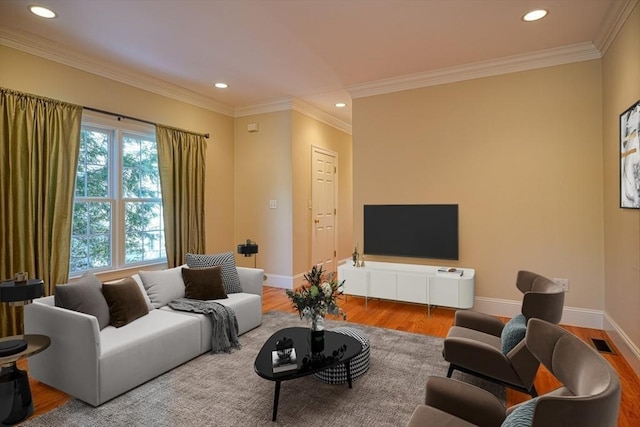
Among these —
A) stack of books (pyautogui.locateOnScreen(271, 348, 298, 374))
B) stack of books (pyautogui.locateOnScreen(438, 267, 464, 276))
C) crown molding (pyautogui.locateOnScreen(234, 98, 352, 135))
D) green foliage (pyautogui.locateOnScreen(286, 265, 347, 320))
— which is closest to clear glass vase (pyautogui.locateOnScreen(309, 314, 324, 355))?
green foliage (pyautogui.locateOnScreen(286, 265, 347, 320))

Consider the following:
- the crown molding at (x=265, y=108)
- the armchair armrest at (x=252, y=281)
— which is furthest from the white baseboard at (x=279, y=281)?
the crown molding at (x=265, y=108)

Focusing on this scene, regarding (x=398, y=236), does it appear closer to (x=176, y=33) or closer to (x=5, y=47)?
(x=176, y=33)

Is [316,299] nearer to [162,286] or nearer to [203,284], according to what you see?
[203,284]

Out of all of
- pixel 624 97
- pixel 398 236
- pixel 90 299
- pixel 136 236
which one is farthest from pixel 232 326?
pixel 624 97

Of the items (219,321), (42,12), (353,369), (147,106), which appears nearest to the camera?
(353,369)

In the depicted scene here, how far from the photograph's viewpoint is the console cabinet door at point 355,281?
15.0ft

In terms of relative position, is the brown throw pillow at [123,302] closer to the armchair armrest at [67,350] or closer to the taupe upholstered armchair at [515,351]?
the armchair armrest at [67,350]

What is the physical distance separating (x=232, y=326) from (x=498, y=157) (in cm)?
351

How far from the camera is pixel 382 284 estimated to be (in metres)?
4.45

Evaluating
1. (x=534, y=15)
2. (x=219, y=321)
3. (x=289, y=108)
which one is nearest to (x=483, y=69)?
(x=534, y=15)

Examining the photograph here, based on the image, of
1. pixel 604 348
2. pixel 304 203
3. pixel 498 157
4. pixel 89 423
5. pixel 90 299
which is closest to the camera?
pixel 89 423

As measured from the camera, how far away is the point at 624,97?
3.00 m

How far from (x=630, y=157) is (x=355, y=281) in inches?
119

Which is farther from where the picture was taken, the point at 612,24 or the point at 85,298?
the point at 612,24
